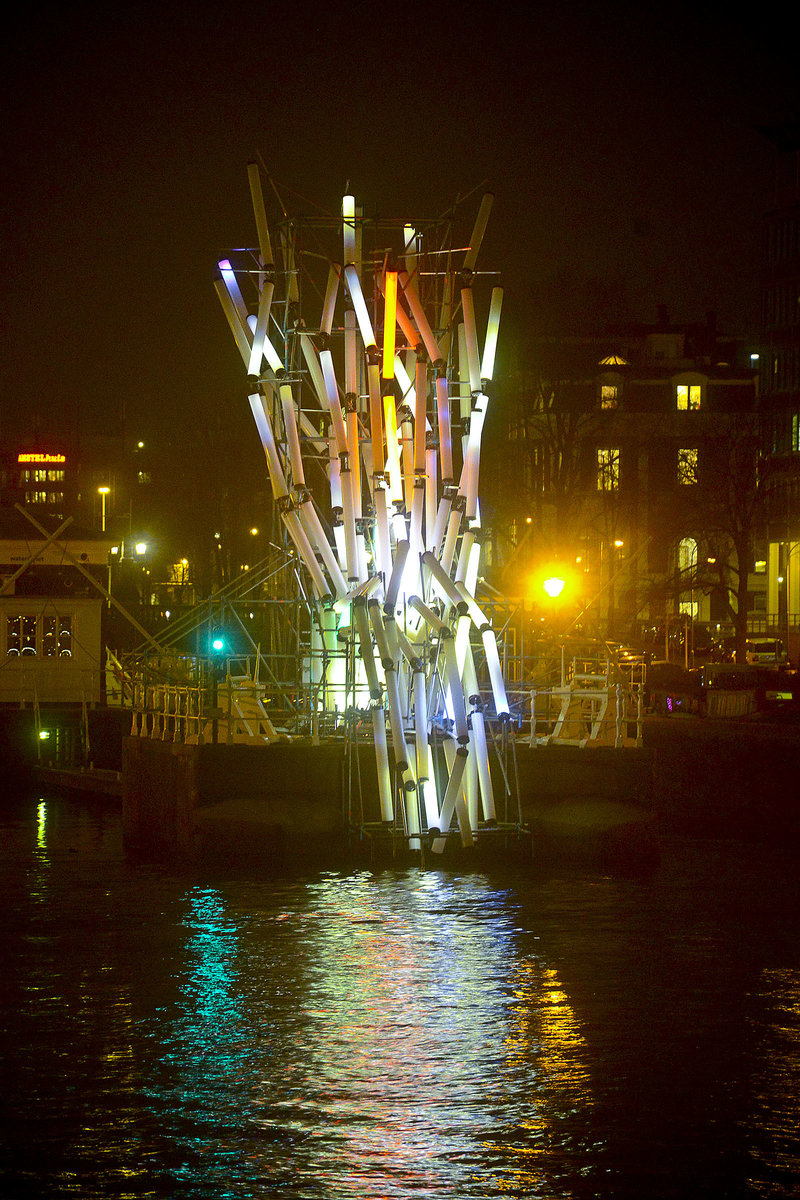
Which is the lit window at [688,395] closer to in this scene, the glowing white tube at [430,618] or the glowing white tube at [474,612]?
the glowing white tube at [430,618]

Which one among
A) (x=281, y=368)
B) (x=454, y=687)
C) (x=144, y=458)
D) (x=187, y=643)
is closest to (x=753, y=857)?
(x=454, y=687)

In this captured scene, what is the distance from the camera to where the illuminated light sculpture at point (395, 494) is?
26.1m

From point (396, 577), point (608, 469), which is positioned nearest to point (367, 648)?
point (396, 577)

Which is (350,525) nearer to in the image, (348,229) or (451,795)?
(348,229)

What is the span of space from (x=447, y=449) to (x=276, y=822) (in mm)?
6740

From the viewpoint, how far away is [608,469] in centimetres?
6781

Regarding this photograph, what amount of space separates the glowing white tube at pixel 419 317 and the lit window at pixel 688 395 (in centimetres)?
5664

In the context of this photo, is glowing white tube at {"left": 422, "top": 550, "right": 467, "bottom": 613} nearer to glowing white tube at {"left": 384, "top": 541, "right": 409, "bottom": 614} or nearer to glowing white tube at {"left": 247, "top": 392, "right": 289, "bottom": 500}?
glowing white tube at {"left": 384, "top": 541, "right": 409, "bottom": 614}

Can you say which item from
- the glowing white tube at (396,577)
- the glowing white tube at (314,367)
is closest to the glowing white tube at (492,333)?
the glowing white tube at (314,367)

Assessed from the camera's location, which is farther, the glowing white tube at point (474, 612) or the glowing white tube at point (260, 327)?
the glowing white tube at point (260, 327)

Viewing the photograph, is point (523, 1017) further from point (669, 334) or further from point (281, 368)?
point (669, 334)

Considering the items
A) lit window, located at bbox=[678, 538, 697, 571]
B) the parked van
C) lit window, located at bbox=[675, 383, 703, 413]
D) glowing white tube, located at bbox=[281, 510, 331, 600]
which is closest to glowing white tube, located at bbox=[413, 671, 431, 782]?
glowing white tube, located at bbox=[281, 510, 331, 600]

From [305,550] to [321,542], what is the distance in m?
0.30

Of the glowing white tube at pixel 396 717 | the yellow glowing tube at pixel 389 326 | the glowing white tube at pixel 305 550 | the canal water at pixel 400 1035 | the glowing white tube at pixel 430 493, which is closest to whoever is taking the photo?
the canal water at pixel 400 1035
